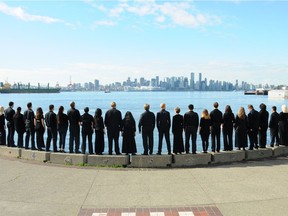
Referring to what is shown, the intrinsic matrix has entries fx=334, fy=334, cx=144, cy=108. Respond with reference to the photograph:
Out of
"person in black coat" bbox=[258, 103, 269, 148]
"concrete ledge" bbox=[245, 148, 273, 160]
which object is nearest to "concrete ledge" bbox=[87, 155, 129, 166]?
"concrete ledge" bbox=[245, 148, 273, 160]

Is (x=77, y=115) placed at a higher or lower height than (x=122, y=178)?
higher

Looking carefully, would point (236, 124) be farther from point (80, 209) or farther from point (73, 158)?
point (80, 209)

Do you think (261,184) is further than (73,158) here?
No

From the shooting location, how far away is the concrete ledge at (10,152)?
1223cm

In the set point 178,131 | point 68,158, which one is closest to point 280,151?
point 178,131

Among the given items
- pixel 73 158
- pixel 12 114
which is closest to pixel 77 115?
pixel 73 158

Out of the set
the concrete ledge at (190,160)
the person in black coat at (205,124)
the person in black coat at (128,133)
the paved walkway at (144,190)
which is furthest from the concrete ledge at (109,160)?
the person in black coat at (205,124)

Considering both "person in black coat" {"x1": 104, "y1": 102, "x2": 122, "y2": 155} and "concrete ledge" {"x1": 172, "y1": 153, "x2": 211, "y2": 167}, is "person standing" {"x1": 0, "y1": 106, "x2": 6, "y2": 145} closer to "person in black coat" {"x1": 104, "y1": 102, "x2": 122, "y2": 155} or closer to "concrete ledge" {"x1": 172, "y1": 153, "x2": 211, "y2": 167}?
"person in black coat" {"x1": 104, "y1": 102, "x2": 122, "y2": 155}

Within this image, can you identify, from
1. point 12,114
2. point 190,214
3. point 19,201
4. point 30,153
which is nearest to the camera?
point 190,214

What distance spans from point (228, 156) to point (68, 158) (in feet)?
17.8

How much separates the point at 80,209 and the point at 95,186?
1.66 m

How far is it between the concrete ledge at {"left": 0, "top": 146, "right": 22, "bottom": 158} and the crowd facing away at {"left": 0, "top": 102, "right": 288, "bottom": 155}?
92 cm

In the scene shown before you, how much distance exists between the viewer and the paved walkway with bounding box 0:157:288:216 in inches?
273

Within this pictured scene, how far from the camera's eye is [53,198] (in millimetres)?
7699
